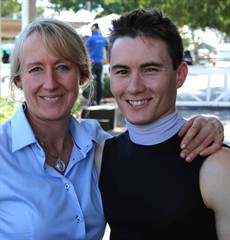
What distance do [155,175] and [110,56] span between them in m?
0.59

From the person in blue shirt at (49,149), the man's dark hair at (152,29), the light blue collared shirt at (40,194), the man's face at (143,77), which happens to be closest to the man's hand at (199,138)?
the person in blue shirt at (49,149)

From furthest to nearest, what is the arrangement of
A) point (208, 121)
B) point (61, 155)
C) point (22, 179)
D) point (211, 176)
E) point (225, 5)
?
point (225, 5) < point (61, 155) < point (208, 121) < point (22, 179) < point (211, 176)

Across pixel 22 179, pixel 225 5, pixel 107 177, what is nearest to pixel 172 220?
pixel 107 177

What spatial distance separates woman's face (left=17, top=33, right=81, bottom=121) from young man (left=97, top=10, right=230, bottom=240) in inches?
Answer: 11.2

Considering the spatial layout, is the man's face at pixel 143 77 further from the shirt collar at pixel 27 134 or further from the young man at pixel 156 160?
the shirt collar at pixel 27 134

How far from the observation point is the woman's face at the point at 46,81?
240 centimetres

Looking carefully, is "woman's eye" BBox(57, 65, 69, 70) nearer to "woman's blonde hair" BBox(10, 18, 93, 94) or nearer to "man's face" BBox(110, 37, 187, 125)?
"woman's blonde hair" BBox(10, 18, 93, 94)

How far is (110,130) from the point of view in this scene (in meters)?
10.1

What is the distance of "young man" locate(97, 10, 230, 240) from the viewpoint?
212 centimetres

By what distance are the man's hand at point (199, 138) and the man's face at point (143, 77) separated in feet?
0.44

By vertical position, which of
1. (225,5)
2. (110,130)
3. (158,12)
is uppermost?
(158,12)

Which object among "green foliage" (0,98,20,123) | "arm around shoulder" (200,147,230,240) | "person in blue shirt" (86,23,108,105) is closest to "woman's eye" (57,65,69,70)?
"arm around shoulder" (200,147,230,240)

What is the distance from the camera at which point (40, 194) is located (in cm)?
226

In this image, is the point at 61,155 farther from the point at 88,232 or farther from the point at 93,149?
the point at 88,232
